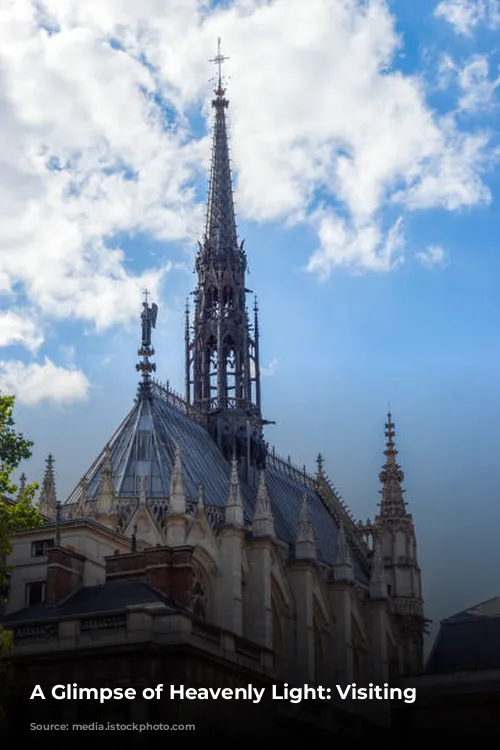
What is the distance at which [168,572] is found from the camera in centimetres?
4075

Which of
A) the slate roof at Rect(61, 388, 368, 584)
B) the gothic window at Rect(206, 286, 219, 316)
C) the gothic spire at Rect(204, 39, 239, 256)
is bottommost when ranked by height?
the slate roof at Rect(61, 388, 368, 584)

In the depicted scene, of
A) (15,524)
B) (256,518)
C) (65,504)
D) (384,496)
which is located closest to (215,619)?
(256,518)

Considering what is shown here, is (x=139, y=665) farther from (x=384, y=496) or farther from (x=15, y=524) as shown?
(x=384, y=496)

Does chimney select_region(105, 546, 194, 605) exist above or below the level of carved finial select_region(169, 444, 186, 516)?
below

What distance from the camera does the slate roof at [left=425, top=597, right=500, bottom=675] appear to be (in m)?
64.6

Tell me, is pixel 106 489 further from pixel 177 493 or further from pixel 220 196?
pixel 220 196

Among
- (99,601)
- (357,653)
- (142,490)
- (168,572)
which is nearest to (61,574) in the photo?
(99,601)

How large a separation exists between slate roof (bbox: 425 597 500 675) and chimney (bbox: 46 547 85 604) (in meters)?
27.5

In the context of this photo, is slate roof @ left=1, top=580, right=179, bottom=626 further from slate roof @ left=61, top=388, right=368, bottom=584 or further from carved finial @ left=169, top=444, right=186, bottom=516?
slate roof @ left=61, top=388, right=368, bottom=584

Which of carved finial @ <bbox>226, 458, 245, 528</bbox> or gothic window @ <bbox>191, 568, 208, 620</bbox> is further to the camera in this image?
carved finial @ <bbox>226, 458, 245, 528</bbox>

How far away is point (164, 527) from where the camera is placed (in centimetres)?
5462

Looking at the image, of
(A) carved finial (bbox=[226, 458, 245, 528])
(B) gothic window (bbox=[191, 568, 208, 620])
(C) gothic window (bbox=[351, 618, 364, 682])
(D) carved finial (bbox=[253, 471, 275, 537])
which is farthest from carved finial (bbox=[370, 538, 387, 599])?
(B) gothic window (bbox=[191, 568, 208, 620])

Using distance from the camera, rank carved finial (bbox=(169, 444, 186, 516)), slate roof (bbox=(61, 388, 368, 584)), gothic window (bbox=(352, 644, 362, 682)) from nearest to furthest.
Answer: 1. carved finial (bbox=(169, 444, 186, 516))
2. slate roof (bbox=(61, 388, 368, 584))
3. gothic window (bbox=(352, 644, 362, 682))

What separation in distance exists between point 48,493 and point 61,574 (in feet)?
63.5
